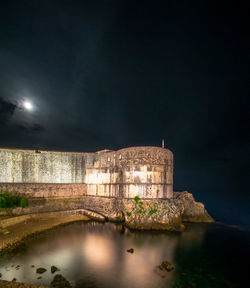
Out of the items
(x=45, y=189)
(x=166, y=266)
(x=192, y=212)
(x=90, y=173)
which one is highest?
(x=90, y=173)

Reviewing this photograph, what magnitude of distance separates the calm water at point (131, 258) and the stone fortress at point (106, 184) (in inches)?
107

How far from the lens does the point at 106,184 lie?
982 inches

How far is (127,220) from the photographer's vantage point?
20.6 meters

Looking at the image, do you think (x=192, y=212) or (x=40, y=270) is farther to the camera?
(x=192, y=212)

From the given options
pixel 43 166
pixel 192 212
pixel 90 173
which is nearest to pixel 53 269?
pixel 90 173

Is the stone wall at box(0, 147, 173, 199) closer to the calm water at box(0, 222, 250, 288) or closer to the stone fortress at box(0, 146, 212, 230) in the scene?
the stone fortress at box(0, 146, 212, 230)

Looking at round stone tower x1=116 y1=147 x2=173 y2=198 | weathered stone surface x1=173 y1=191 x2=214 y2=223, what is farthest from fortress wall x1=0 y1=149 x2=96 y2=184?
weathered stone surface x1=173 y1=191 x2=214 y2=223

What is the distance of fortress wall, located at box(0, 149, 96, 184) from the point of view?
2409cm

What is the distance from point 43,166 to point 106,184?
379 inches

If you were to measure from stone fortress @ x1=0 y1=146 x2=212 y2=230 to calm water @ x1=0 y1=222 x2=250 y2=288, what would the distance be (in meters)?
2.71

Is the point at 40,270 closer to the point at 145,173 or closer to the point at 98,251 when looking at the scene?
the point at 98,251

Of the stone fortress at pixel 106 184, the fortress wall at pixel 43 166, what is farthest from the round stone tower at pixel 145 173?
the fortress wall at pixel 43 166

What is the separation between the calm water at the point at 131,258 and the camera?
394 inches

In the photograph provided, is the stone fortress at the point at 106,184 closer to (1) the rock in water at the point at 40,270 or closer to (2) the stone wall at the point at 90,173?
(2) the stone wall at the point at 90,173
